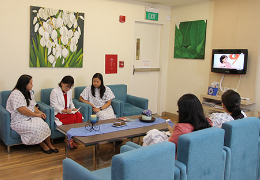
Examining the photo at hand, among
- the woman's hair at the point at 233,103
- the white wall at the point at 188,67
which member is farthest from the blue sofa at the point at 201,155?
the white wall at the point at 188,67

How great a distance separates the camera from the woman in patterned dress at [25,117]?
414cm

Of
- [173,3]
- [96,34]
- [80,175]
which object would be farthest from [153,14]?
[80,175]

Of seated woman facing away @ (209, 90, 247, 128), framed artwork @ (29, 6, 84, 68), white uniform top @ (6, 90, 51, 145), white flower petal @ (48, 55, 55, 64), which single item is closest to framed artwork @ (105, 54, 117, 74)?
framed artwork @ (29, 6, 84, 68)

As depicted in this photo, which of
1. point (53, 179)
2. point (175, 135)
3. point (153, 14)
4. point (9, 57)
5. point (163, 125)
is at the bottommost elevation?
point (53, 179)

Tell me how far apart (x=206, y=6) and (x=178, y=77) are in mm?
1761

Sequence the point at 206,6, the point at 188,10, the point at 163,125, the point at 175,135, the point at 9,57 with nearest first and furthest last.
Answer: the point at 175,135 → the point at 163,125 → the point at 9,57 → the point at 206,6 → the point at 188,10

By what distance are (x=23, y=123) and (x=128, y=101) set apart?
2.44 metres

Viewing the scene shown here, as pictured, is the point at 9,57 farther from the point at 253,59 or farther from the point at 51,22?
the point at 253,59

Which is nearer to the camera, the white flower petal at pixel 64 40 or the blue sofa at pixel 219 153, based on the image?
the blue sofa at pixel 219 153

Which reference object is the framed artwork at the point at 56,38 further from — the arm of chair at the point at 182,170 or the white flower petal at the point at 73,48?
the arm of chair at the point at 182,170

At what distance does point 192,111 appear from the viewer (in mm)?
2578

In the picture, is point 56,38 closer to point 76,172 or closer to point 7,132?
point 7,132

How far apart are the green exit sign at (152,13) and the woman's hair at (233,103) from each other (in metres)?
3.87

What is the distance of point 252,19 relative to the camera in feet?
17.2
